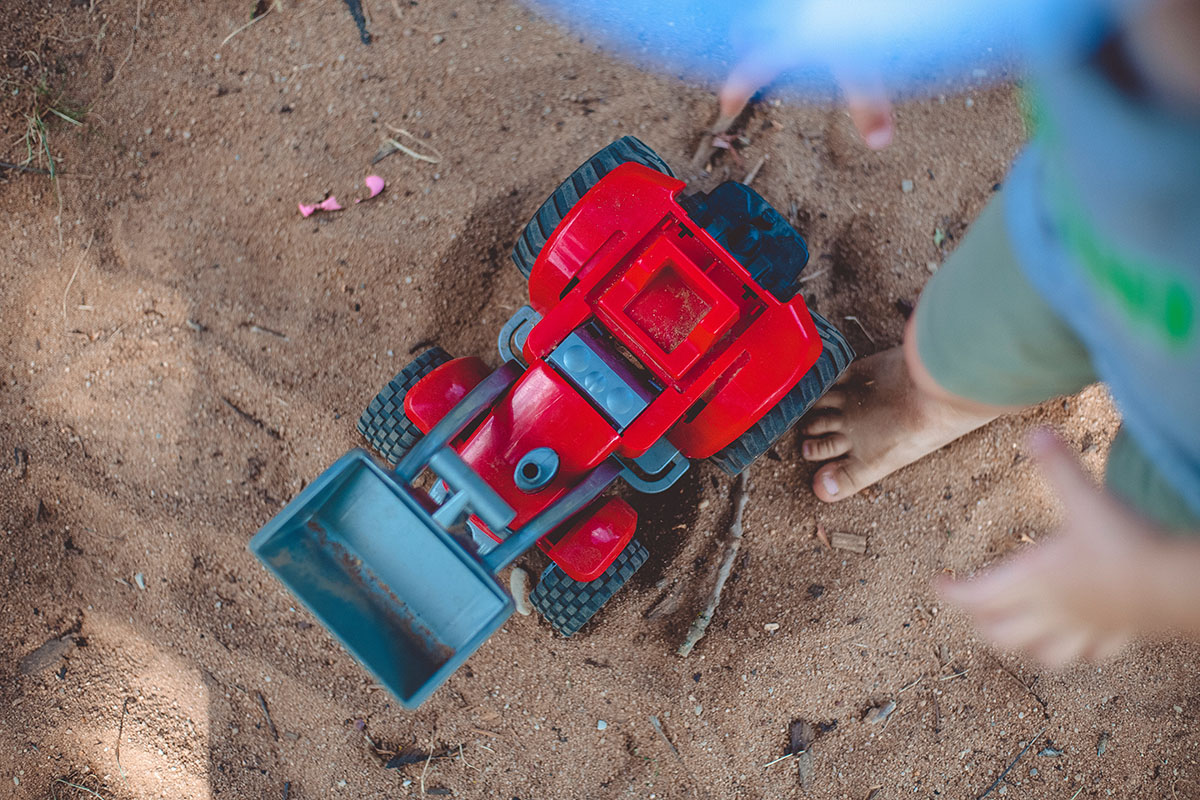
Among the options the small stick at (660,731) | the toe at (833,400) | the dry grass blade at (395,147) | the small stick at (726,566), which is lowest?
the small stick at (660,731)

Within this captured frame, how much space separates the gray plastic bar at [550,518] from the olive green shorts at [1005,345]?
536 millimetres

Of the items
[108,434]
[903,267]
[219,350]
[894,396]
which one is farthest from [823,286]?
[108,434]

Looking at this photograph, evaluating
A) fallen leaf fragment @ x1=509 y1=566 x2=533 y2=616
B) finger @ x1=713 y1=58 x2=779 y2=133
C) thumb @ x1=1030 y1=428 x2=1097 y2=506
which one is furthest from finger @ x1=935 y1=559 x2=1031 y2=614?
finger @ x1=713 y1=58 x2=779 y2=133

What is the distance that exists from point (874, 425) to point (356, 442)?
3.35 ft

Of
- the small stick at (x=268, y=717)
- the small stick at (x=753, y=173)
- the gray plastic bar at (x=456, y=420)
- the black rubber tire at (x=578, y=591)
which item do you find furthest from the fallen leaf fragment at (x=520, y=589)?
the small stick at (x=753, y=173)

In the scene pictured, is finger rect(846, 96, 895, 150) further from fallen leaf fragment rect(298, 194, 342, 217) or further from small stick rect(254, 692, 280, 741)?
small stick rect(254, 692, 280, 741)

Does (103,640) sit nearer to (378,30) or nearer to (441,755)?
(441,755)

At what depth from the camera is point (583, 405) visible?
3.73ft

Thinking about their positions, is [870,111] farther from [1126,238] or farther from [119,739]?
[119,739]

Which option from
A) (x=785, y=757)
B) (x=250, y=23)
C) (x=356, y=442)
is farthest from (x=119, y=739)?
(x=250, y=23)

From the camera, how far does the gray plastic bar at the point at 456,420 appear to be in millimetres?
1054

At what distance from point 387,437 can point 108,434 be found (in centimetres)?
67

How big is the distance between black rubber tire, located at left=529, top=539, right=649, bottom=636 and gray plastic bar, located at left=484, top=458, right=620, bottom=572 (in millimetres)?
171

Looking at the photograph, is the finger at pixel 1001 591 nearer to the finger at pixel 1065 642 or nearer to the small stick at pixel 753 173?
the finger at pixel 1065 642
